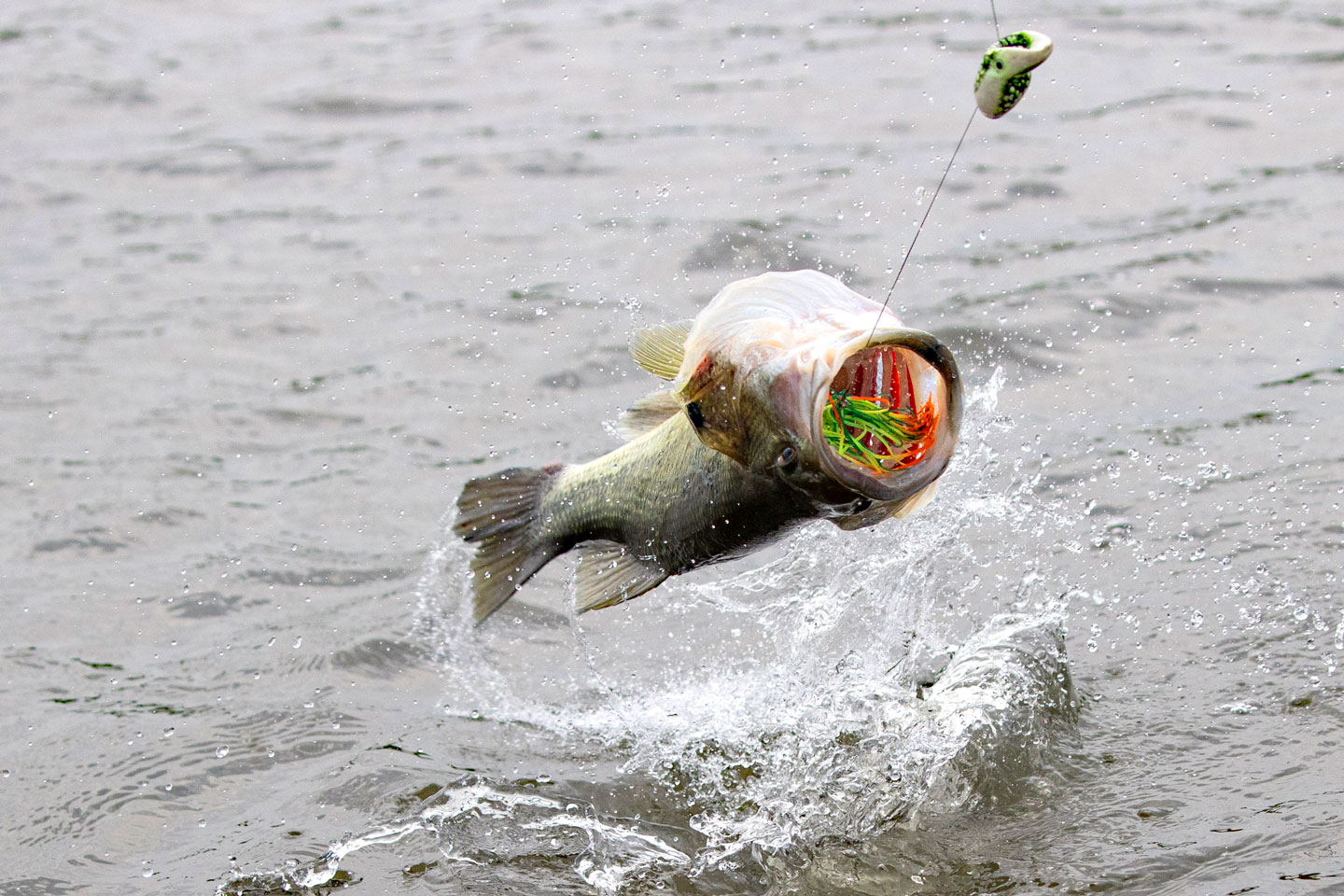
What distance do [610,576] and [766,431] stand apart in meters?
0.96

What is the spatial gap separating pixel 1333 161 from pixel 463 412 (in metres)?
5.36

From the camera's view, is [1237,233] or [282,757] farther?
[1237,233]

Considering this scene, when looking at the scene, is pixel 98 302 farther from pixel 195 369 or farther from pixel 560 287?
pixel 560 287

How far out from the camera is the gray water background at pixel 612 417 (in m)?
4.30

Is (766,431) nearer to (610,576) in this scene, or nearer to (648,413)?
(648,413)

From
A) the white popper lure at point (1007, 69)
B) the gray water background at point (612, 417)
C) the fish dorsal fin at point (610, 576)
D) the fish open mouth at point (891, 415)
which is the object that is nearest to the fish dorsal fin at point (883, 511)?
the fish open mouth at point (891, 415)

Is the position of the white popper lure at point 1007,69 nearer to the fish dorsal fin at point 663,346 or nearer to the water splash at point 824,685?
the fish dorsal fin at point 663,346

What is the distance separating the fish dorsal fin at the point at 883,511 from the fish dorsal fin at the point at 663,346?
1.80 ft

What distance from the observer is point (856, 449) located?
120 inches

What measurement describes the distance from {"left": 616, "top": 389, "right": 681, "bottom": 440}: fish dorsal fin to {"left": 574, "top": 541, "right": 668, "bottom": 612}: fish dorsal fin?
317 millimetres

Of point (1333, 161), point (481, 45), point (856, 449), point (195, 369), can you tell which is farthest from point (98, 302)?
point (1333, 161)

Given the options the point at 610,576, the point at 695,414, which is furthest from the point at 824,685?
the point at 695,414

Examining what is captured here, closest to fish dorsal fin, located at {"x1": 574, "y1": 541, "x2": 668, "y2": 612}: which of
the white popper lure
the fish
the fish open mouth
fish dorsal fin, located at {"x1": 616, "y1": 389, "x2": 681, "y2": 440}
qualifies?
the fish

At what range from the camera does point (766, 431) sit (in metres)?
3.08
